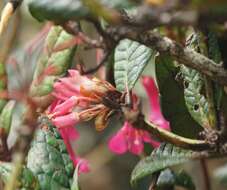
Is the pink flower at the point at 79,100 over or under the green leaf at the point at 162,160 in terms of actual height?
over

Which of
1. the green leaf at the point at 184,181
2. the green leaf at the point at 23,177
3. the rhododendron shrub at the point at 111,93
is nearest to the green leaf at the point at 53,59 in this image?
the rhododendron shrub at the point at 111,93

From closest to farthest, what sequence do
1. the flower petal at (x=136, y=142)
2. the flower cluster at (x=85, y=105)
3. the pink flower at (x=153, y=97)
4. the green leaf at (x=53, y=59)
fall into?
the flower cluster at (x=85, y=105) → the green leaf at (x=53, y=59) → the flower petal at (x=136, y=142) → the pink flower at (x=153, y=97)

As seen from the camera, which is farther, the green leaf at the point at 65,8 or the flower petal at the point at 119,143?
the flower petal at the point at 119,143

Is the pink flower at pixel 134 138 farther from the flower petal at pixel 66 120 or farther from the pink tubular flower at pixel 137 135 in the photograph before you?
the flower petal at pixel 66 120

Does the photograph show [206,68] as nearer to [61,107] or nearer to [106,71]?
[61,107]

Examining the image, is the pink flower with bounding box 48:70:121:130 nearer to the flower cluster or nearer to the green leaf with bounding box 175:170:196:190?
the flower cluster

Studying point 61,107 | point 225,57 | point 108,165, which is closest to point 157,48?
point 225,57
